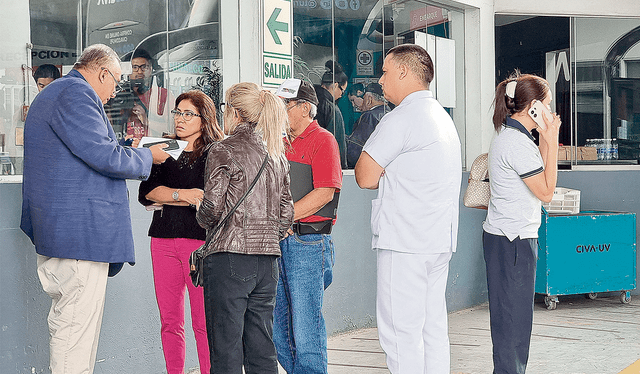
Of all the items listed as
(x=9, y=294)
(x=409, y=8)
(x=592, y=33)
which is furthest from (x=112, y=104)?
(x=592, y=33)

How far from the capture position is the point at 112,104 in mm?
5055

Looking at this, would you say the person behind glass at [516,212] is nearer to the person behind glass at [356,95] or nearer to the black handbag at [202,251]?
the black handbag at [202,251]

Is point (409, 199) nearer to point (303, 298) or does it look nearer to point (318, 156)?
point (318, 156)

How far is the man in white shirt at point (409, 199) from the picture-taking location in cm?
352

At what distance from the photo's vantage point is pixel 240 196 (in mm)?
3488

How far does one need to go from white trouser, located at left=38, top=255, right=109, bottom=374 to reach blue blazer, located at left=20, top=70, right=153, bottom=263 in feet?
0.26

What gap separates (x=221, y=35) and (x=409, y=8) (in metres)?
2.62

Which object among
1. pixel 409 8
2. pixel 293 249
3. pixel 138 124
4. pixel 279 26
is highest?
pixel 409 8

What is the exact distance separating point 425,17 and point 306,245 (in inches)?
A: 177

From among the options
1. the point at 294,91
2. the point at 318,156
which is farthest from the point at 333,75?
the point at 318,156

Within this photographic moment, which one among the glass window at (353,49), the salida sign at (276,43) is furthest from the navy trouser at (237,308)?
the glass window at (353,49)

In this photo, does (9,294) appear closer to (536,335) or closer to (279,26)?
(279,26)

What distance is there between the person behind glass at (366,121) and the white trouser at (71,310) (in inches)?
147

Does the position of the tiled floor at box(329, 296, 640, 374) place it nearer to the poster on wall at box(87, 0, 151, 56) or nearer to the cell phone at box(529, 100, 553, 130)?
the cell phone at box(529, 100, 553, 130)
